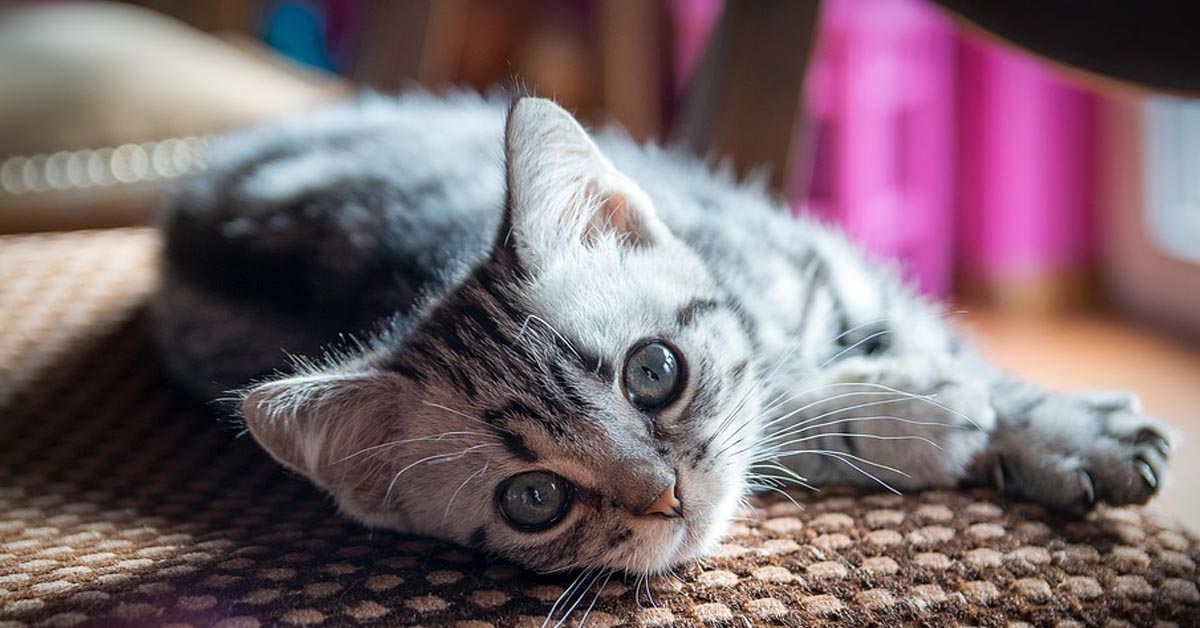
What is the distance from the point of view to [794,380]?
3.29 feet

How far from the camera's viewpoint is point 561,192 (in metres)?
0.93

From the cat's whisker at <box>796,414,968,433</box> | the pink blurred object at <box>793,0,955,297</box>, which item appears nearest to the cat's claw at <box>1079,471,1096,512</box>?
the cat's whisker at <box>796,414,968,433</box>

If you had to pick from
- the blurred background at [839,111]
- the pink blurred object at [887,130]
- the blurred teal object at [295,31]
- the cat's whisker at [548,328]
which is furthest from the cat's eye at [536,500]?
the blurred teal object at [295,31]

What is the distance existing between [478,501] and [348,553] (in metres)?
0.12

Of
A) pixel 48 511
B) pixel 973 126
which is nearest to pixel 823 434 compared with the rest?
pixel 48 511

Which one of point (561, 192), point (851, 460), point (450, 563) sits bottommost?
point (450, 563)

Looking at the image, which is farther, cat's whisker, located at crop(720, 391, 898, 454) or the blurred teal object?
the blurred teal object

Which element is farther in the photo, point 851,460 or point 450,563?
point 851,460

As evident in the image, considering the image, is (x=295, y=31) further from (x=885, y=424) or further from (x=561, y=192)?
(x=885, y=424)

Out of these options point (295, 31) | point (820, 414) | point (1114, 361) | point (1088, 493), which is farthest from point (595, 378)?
point (295, 31)

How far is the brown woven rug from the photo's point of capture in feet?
2.25

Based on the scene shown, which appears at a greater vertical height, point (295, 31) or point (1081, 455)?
point (295, 31)

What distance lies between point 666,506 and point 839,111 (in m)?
2.38

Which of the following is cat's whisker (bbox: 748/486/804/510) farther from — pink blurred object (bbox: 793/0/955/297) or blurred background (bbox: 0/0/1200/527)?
pink blurred object (bbox: 793/0/955/297)
